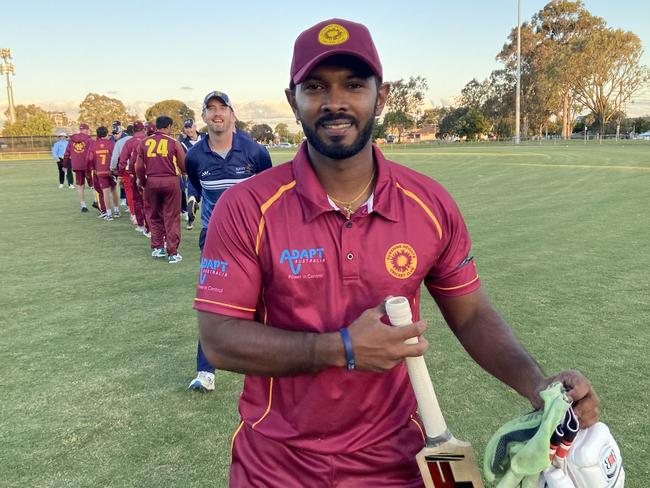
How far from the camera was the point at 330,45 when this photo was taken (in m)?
1.89

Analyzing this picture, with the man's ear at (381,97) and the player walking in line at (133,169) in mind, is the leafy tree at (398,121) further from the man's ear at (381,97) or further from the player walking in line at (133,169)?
the man's ear at (381,97)

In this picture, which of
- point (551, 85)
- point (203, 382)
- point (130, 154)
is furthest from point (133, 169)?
point (551, 85)

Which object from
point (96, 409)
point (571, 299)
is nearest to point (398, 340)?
point (96, 409)

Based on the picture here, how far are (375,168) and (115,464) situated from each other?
8.40 feet

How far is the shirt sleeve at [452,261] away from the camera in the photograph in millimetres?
2084

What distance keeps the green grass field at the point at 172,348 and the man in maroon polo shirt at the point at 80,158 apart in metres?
4.61

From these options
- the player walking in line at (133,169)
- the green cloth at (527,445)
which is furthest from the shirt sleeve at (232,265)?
the player walking in line at (133,169)

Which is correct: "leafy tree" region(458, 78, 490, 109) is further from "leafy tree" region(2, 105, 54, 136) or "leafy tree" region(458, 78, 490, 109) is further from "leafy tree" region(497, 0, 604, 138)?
"leafy tree" region(2, 105, 54, 136)

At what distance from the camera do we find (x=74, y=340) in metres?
5.67

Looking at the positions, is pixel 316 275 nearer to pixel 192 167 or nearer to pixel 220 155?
pixel 220 155

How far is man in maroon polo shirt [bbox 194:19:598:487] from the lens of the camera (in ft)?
6.16

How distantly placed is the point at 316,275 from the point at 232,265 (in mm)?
278

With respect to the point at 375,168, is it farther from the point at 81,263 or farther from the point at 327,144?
the point at 81,263

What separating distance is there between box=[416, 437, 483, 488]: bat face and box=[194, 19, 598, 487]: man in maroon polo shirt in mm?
172
